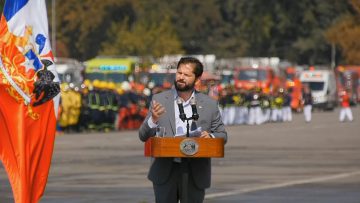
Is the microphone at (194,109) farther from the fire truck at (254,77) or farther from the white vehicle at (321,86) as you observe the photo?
the white vehicle at (321,86)

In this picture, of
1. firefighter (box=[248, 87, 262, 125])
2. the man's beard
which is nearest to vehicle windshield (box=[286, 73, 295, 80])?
firefighter (box=[248, 87, 262, 125])

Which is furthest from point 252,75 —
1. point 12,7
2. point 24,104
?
point 24,104

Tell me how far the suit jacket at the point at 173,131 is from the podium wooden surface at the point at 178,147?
353 millimetres

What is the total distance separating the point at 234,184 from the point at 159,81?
42119 millimetres

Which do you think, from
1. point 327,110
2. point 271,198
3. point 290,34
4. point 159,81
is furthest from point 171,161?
point 290,34

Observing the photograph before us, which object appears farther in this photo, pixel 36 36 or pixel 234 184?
pixel 234 184

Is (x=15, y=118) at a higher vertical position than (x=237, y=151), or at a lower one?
higher

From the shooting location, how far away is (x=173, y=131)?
11.7 m

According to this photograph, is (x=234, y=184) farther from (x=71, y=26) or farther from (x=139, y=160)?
(x=71, y=26)

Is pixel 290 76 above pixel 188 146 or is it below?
below

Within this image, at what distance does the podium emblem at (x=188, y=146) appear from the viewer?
440 inches

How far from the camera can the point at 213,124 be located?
11805mm

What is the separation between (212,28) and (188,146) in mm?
104400

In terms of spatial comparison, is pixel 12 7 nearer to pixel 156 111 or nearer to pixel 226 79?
pixel 156 111
